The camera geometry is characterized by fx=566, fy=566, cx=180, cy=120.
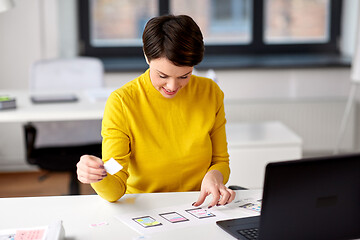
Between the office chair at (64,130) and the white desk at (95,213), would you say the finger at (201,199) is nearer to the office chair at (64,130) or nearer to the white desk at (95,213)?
the white desk at (95,213)

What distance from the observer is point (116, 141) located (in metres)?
1.69

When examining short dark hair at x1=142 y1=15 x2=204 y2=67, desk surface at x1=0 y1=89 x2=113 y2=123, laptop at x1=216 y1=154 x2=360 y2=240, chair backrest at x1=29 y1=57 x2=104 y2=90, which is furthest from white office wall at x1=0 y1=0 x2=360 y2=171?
laptop at x1=216 y1=154 x2=360 y2=240

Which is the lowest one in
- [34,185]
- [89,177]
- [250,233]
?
[34,185]

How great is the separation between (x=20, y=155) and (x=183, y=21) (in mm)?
2861

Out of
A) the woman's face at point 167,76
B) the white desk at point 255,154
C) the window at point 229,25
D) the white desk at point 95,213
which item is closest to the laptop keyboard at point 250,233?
the white desk at point 95,213

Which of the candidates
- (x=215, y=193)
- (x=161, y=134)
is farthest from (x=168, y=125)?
(x=215, y=193)

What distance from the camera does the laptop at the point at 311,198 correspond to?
3.91 feet

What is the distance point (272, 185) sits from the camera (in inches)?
47.0

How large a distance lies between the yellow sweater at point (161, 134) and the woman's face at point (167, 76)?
0.23ft

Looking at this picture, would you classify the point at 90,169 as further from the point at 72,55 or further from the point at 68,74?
the point at 72,55

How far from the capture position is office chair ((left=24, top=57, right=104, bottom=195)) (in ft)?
10.1

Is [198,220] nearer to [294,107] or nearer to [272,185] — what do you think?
[272,185]

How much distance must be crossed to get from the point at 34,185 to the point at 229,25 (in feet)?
6.48

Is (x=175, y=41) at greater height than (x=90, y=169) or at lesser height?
greater
